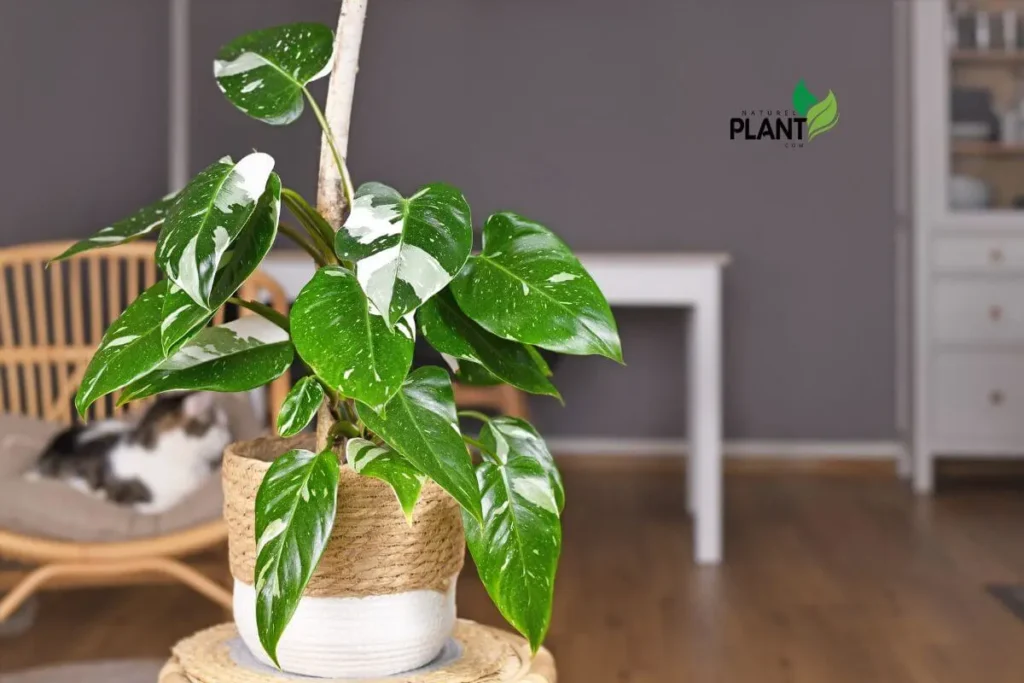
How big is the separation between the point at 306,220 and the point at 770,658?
5.10ft

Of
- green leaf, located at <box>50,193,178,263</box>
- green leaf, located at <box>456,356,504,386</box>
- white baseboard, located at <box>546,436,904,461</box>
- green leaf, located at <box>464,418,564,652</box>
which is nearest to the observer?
green leaf, located at <box>464,418,564,652</box>

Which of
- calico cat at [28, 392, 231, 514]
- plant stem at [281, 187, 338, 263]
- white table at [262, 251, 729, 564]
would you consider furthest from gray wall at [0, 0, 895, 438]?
plant stem at [281, 187, 338, 263]

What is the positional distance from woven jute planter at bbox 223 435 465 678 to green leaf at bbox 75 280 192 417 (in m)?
0.16

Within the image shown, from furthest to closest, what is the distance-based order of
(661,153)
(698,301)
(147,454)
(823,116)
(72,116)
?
(661,153), (823,116), (72,116), (698,301), (147,454)

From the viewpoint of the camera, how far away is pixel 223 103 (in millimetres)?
4535

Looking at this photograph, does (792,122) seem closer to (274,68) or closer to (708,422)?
(708,422)

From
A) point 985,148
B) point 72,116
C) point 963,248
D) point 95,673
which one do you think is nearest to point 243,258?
point 95,673

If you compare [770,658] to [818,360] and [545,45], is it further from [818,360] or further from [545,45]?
[545,45]

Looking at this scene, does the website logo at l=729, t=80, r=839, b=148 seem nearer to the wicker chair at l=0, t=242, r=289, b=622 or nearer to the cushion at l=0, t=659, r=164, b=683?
the wicker chair at l=0, t=242, r=289, b=622

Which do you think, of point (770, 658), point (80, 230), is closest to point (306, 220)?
point (770, 658)

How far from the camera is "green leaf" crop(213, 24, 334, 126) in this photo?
108 cm

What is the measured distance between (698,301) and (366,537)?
2.12 metres

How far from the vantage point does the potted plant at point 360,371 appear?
900 mm

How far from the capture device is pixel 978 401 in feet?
13.1
